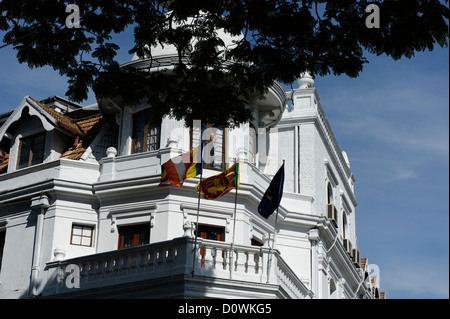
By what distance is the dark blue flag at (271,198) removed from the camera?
22.9 metres

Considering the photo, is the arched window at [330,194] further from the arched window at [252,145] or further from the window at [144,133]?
the window at [144,133]

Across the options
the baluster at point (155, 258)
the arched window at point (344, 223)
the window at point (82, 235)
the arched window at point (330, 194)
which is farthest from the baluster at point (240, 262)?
the arched window at point (344, 223)

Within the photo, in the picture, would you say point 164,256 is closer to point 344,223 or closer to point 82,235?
point 82,235

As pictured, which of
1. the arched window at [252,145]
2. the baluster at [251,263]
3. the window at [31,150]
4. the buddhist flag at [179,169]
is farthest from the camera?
the window at [31,150]

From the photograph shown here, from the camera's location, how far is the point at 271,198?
22.9 m

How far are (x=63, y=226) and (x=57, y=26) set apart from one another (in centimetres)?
922

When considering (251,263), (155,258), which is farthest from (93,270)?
(251,263)

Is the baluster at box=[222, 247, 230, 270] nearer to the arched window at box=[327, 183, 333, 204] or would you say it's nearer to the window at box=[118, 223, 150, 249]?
the window at box=[118, 223, 150, 249]

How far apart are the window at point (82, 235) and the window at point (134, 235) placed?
3.23ft

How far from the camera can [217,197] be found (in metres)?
23.0
